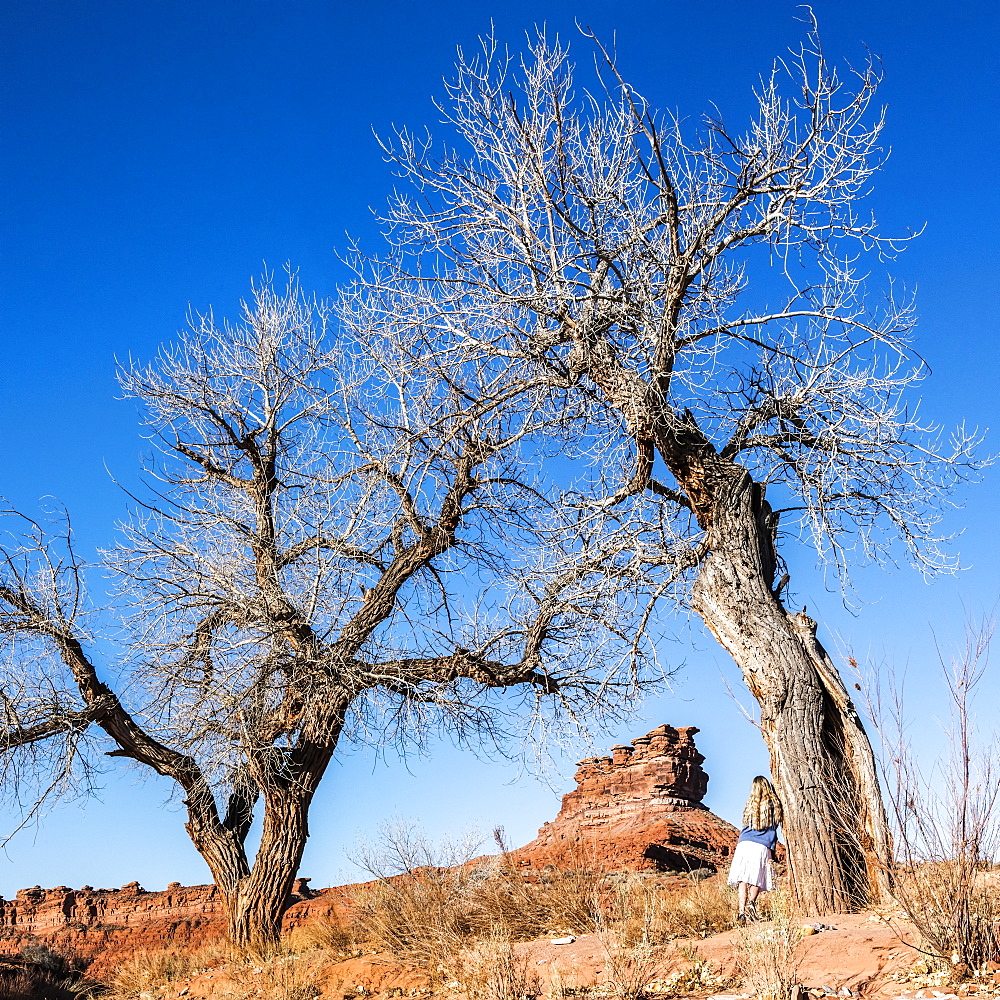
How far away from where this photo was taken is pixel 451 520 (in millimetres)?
13391

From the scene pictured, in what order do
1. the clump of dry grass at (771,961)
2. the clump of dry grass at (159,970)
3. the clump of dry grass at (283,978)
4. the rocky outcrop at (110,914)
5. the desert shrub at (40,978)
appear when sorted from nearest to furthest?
the clump of dry grass at (771,961), the clump of dry grass at (283,978), the clump of dry grass at (159,970), the desert shrub at (40,978), the rocky outcrop at (110,914)

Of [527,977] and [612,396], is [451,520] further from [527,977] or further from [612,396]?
[527,977]

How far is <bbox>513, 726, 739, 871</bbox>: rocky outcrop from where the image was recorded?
38.0m

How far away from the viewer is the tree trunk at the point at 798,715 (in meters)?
7.64

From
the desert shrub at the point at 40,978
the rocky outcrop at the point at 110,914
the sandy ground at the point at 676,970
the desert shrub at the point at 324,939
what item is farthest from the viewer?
the rocky outcrop at the point at 110,914

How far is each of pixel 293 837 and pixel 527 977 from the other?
672 cm

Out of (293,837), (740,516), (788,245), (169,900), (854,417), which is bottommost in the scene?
(169,900)

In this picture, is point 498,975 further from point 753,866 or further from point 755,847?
point 755,847

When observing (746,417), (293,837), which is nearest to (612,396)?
(746,417)

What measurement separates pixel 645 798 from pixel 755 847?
3585cm

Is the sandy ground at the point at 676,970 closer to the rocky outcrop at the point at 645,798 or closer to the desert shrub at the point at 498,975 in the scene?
the desert shrub at the point at 498,975

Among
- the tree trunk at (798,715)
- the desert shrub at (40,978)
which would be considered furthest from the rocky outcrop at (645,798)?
the tree trunk at (798,715)

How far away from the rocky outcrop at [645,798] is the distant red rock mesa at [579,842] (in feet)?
0.17

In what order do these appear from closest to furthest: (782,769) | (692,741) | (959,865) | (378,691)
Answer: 1. (959,865)
2. (782,769)
3. (378,691)
4. (692,741)
